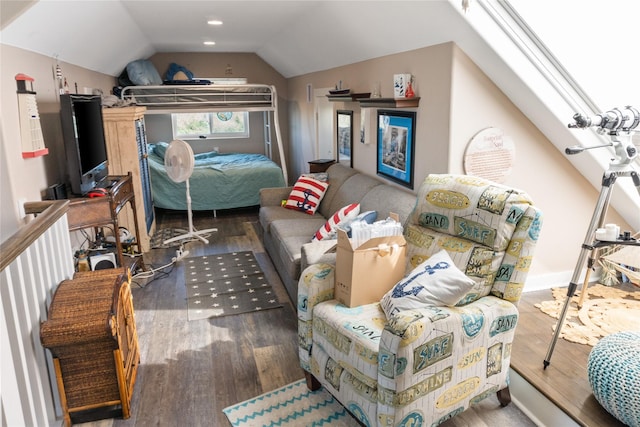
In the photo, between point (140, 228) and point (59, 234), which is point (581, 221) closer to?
point (59, 234)

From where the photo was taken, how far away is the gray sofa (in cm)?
314

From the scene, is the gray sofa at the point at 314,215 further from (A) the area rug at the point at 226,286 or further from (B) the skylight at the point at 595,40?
(B) the skylight at the point at 595,40

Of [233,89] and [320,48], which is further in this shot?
[233,89]

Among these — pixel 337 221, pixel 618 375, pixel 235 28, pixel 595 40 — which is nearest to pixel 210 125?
pixel 235 28

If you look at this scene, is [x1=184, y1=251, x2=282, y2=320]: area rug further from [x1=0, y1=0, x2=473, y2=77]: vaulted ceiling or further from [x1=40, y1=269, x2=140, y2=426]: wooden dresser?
[x1=0, y1=0, x2=473, y2=77]: vaulted ceiling

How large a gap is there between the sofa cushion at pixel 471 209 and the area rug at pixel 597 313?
3.51ft

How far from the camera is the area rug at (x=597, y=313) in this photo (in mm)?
2766


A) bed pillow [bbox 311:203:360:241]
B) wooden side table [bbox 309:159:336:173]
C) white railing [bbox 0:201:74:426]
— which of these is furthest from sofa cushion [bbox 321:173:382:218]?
white railing [bbox 0:201:74:426]

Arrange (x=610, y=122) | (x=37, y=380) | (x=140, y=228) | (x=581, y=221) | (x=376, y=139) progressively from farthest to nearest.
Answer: (x=140, y=228), (x=376, y=139), (x=581, y=221), (x=610, y=122), (x=37, y=380)

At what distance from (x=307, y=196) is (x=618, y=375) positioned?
3082 millimetres

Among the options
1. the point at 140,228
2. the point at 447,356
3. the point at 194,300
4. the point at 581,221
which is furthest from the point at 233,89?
the point at 447,356

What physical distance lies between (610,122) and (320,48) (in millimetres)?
3333

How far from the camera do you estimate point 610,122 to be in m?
2.28

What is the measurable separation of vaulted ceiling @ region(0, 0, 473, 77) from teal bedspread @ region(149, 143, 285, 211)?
1.46m
